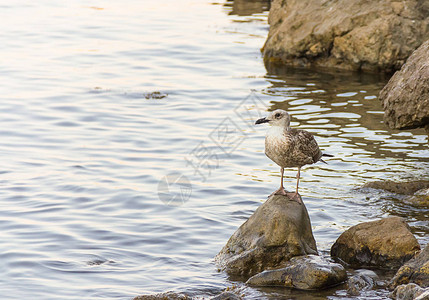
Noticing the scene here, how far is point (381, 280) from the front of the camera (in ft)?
26.8

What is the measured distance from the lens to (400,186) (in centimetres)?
1132

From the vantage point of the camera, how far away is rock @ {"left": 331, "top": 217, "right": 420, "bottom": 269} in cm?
847

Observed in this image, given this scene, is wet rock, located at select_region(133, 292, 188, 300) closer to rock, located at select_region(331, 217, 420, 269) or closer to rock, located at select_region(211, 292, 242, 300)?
rock, located at select_region(211, 292, 242, 300)

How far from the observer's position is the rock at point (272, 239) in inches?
332

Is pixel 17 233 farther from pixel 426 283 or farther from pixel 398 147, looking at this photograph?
pixel 398 147

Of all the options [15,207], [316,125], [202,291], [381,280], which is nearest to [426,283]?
[381,280]

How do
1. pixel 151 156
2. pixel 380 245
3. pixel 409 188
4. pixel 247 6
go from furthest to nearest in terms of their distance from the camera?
pixel 247 6, pixel 151 156, pixel 409 188, pixel 380 245

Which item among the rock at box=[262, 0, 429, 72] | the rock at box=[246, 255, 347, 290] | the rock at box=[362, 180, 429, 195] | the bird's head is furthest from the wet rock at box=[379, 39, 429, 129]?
the rock at box=[262, 0, 429, 72]

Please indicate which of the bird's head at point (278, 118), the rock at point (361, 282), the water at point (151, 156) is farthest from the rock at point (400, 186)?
the bird's head at point (278, 118)

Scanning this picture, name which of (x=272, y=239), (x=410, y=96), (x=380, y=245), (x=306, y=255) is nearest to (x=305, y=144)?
(x=272, y=239)

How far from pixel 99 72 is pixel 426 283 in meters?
13.3

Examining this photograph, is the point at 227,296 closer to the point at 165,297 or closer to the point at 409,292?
the point at 165,297

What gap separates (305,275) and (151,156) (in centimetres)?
572

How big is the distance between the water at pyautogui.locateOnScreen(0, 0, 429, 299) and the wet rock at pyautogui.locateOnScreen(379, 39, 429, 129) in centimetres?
Result: 121
